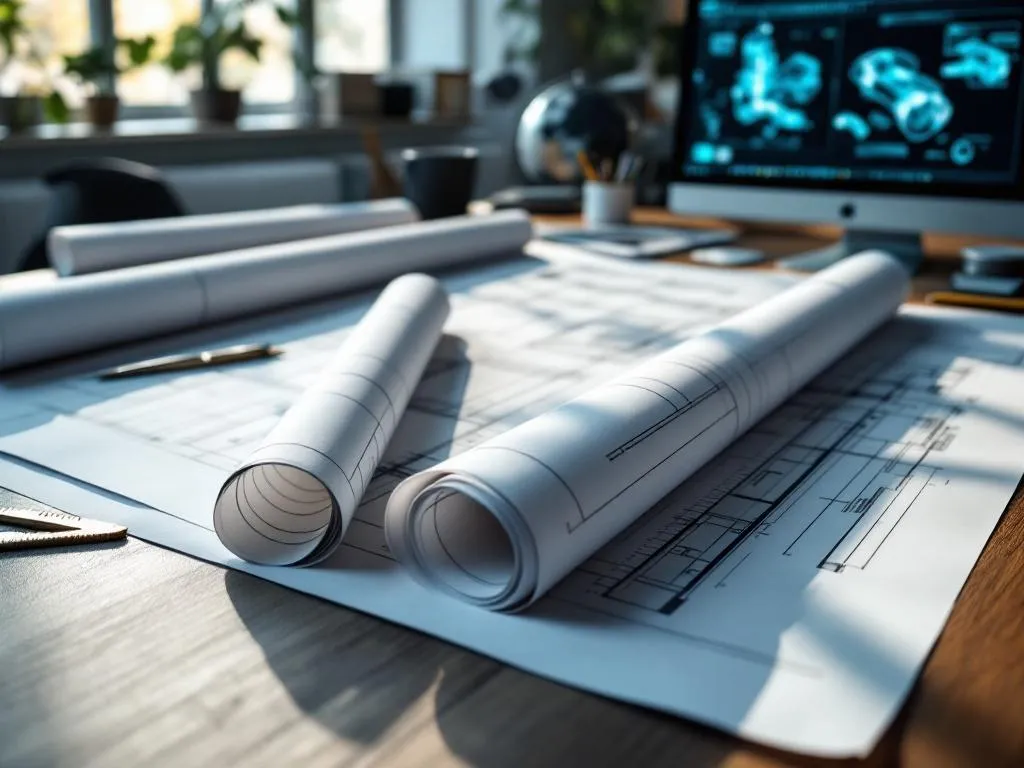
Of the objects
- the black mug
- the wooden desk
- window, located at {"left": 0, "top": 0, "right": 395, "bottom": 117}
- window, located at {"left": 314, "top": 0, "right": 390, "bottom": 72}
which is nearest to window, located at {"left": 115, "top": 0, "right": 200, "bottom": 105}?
window, located at {"left": 0, "top": 0, "right": 395, "bottom": 117}

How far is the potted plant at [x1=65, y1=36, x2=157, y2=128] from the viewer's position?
265 cm

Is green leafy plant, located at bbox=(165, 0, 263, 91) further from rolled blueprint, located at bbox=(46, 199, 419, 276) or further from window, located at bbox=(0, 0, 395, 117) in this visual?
rolled blueprint, located at bbox=(46, 199, 419, 276)

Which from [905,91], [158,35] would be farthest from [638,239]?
[158,35]

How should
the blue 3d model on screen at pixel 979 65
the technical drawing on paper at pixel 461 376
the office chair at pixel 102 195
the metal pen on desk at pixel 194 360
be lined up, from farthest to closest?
the office chair at pixel 102 195 < the blue 3d model on screen at pixel 979 65 < the metal pen on desk at pixel 194 360 < the technical drawing on paper at pixel 461 376

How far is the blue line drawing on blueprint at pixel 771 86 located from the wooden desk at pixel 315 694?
1.06 metres

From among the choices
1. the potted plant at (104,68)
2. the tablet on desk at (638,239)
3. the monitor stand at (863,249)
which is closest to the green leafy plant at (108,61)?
the potted plant at (104,68)

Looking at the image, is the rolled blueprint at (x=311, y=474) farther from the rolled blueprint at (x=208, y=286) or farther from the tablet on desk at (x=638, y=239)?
the tablet on desk at (x=638, y=239)

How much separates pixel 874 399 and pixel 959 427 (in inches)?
3.1

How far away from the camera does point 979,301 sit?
113 centimetres

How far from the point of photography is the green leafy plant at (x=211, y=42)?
2.95 meters

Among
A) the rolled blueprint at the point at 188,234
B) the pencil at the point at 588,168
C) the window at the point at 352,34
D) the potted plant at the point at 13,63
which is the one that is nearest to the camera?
the rolled blueprint at the point at 188,234

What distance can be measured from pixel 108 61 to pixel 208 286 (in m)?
2.08

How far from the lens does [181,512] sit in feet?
1.83

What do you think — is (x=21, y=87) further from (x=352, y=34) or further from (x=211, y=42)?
(x=352, y=34)
